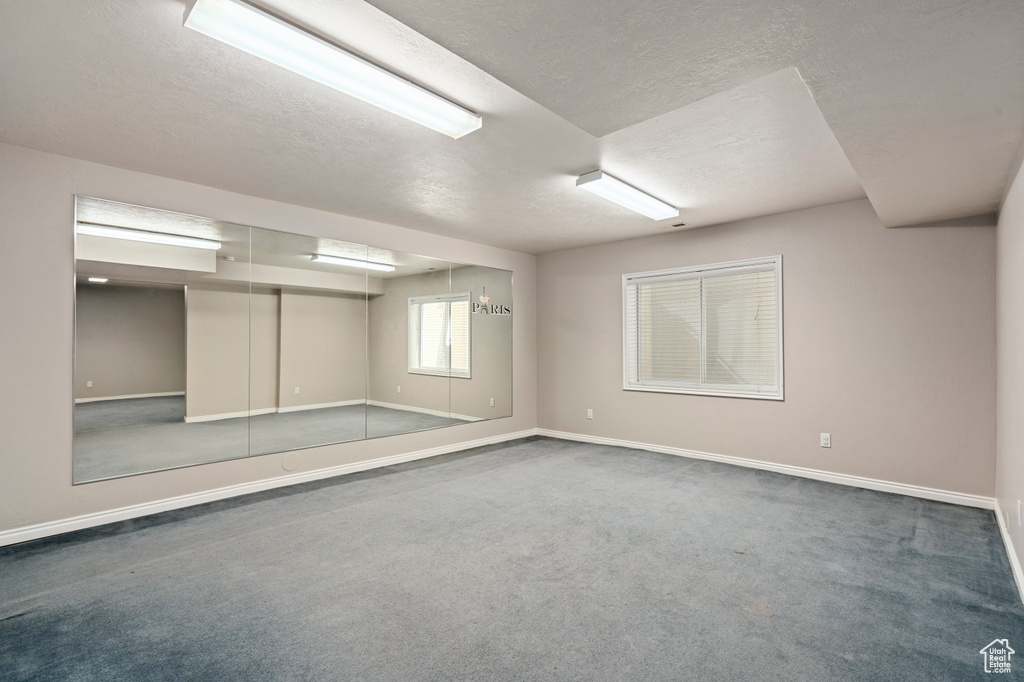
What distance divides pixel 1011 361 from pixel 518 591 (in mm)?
3163

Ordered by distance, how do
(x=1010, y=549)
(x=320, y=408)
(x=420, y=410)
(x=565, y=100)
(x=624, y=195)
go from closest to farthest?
(x=565, y=100) < (x=1010, y=549) < (x=624, y=195) < (x=320, y=408) < (x=420, y=410)

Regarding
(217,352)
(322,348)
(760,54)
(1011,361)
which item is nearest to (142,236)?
(217,352)

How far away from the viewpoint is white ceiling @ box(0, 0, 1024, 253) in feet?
5.17

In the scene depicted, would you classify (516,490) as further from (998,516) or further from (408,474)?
(998,516)

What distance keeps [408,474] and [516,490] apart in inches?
46.0

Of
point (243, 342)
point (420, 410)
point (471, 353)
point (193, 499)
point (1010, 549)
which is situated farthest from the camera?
point (471, 353)

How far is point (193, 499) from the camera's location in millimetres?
3744

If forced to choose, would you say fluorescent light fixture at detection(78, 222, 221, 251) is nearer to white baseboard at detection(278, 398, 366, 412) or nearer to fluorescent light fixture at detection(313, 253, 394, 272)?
fluorescent light fixture at detection(313, 253, 394, 272)

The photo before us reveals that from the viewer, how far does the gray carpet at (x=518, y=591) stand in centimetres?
188

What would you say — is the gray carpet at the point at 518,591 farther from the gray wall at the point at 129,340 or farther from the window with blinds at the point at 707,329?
the window with blinds at the point at 707,329

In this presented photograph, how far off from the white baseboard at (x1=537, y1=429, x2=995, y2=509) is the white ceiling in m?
2.20

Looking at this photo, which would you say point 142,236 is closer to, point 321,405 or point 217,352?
point 217,352

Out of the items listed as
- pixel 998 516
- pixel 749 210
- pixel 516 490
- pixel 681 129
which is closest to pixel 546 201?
pixel 681 129

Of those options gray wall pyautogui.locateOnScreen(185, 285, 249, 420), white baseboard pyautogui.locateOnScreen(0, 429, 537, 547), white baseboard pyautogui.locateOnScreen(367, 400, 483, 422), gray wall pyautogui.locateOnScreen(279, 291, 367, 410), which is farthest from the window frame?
gray wall pyautogui.locateOnScreen(185, 285, 249, 420)
